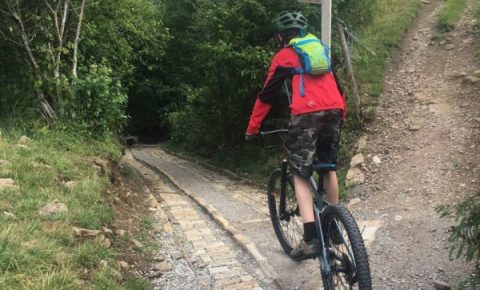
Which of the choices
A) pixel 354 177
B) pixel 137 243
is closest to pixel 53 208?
pixel 137 243

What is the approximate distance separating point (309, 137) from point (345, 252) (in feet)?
3.10

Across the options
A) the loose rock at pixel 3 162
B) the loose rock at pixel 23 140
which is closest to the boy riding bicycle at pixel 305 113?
the loose rock at pixel 3 162

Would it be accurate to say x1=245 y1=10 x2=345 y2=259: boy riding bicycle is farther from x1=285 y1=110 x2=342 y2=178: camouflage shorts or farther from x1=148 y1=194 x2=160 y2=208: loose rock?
x1=148 y1=194 x2=160 y2=208: loose rock

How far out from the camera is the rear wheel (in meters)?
4.67

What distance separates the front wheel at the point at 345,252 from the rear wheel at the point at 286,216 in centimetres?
99

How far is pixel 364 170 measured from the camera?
737 centimetres

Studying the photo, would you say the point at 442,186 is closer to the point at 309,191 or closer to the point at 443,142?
the point at 443,142

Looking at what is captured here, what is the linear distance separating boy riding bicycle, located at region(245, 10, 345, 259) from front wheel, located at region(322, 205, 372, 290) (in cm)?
20

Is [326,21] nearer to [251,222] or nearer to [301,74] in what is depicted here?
[251,222]

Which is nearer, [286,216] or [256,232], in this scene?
[286,216]

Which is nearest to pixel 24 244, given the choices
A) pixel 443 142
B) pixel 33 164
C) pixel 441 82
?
pixel 33 164

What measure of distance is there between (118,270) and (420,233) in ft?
10.2

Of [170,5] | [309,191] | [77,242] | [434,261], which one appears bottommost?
[434,261]

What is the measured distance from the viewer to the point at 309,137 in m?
3.71
